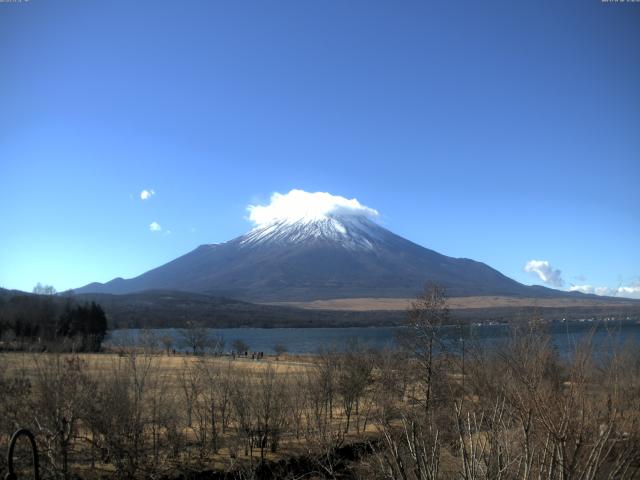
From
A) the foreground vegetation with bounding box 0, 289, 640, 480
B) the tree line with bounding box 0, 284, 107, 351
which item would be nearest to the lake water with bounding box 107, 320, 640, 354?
the foreground vegetation with bounding box 0, 289, 640, 480

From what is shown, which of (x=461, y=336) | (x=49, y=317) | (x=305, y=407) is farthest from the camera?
(x=49, y=317)

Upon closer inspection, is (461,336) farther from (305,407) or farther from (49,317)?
(49,317)

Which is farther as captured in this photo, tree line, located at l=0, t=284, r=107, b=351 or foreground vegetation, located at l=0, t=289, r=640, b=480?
tree line, located at l=0, t=284, r=107, b=351

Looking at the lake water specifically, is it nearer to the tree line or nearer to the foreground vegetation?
the foreground vegetation

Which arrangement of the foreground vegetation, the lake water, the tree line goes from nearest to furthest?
the foreground vegetation, the lake water, the tree line

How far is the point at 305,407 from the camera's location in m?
23.5

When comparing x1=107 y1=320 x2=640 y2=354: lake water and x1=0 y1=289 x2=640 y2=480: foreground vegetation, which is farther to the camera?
x1=107 y1=320 x2=640 y2=354: lake water

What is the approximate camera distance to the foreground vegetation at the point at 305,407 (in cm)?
788

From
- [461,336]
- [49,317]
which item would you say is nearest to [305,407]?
[461,336]

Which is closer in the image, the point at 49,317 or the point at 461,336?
the point at 461,336

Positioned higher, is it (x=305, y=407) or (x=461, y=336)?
(x=461, y=336)

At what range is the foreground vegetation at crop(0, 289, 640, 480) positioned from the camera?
788cm

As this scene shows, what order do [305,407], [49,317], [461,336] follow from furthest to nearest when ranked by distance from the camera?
[49,317], [305,407], [461,336]

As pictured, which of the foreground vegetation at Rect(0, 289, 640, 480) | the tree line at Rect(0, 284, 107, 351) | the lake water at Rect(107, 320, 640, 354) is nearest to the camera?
the foreground vegetation at Rect(0, 289, 640, 480)
